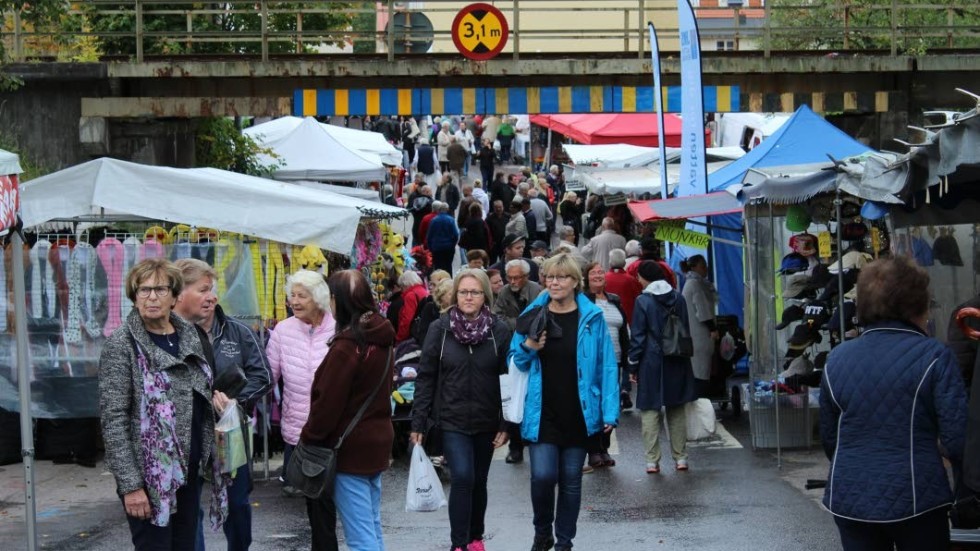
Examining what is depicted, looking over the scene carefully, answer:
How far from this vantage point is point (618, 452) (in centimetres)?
1271

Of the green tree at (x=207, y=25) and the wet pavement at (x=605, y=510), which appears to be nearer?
the wet pavement at (x=605, y=510)

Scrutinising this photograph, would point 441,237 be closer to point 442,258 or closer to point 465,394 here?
point 442,258

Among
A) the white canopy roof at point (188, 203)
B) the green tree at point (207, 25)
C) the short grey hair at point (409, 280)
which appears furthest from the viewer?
the green tree at point (207, 25)

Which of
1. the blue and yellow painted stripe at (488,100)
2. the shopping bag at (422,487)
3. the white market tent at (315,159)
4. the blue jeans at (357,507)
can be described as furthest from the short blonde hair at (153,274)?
the white market tent at (315,159)

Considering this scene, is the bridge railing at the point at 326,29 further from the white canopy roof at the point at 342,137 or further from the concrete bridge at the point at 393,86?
the white canopy roof at the point at 342,137

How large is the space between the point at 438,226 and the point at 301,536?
1422 cm

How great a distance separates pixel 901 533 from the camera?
221 inches

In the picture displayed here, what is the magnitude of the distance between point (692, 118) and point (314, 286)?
9411mm

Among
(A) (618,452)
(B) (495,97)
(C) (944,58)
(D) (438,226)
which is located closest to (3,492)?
(A) (618,452)

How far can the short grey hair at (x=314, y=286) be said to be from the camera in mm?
8328

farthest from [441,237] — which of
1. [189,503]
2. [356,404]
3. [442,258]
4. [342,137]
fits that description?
[189,503]

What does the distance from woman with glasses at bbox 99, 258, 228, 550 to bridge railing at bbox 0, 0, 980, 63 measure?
25.7ft

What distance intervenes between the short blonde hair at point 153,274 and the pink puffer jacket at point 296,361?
212 cm

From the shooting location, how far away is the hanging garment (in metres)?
12.1
